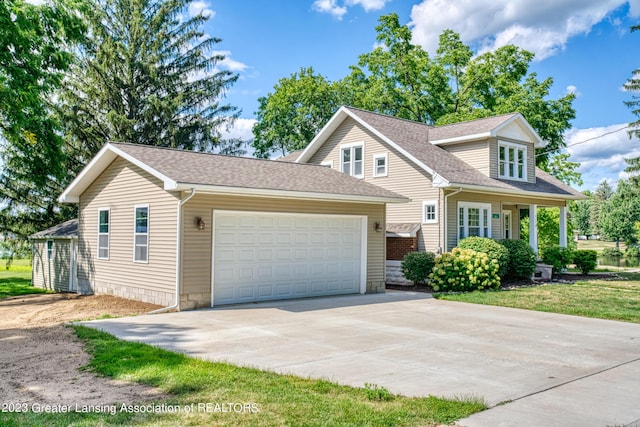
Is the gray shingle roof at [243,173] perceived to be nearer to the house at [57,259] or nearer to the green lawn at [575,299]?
the green lawn at [575,299]

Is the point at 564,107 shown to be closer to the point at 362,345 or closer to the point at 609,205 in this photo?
the point at 362,345

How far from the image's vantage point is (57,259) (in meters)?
17.4

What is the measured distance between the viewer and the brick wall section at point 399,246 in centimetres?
1859

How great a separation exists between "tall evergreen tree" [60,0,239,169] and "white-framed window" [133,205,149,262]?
15.2 metres

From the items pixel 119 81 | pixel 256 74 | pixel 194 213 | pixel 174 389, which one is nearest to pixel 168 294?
pixel 194 213

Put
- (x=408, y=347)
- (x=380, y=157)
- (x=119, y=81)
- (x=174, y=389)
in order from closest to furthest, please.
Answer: (x=174, y=389) → (x=408, y=347) → (x=380, y=157) → (x=119, y=81)

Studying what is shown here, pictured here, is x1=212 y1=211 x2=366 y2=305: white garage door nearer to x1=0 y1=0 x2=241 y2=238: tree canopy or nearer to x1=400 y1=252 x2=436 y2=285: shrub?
x1=400 y1=252 x2=436 y2=285: shrub

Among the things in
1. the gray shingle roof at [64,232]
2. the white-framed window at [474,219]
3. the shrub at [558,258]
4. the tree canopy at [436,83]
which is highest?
the tree canopy at [436,83]

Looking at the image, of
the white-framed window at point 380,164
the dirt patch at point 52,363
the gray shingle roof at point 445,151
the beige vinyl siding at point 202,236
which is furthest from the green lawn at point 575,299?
the dirt patch at point 52,363

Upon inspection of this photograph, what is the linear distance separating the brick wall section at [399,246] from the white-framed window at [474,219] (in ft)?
5.61

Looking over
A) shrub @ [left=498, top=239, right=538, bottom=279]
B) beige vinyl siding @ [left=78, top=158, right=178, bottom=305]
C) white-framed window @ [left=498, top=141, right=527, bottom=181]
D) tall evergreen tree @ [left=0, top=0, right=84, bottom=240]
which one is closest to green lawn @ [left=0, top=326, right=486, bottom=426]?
beige vinyl siding @ [left=78, top=158, right=178, bottom=305]

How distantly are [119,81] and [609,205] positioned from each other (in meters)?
61.4

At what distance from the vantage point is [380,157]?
20.2 meters

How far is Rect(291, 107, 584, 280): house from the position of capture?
1823 cm
